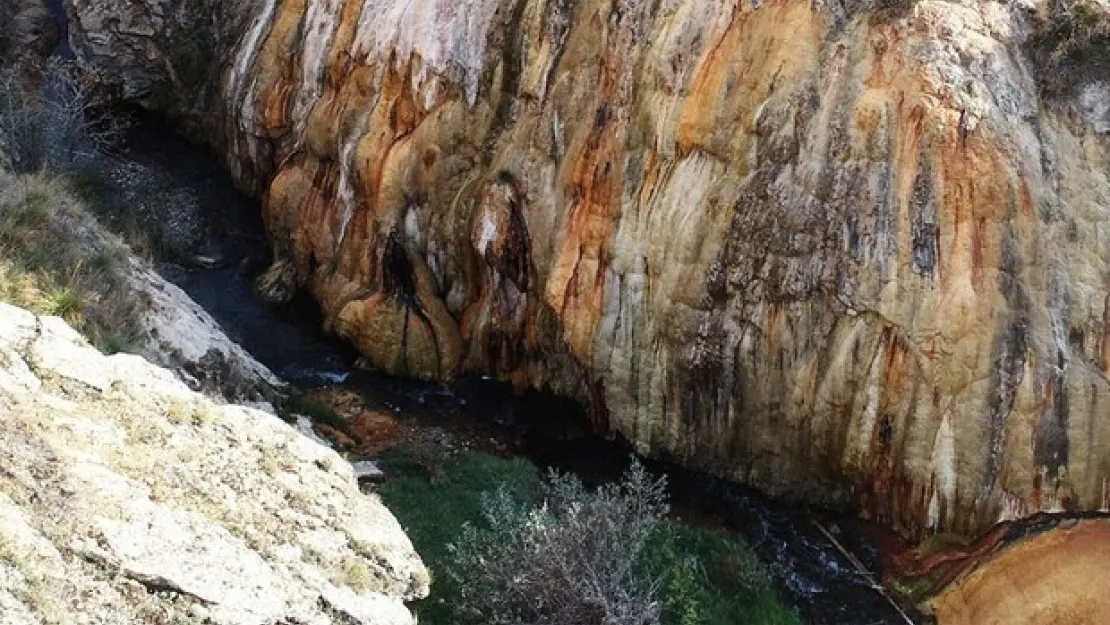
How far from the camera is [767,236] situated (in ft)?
42.4

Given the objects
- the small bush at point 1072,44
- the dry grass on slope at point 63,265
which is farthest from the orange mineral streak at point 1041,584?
the dry grass on slope at point 63,265

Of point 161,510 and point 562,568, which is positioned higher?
point 161,510

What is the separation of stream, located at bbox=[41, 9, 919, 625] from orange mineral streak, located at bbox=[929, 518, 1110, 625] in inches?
31.7

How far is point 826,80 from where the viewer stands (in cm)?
1280

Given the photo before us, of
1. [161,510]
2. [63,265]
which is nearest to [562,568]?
[161,510]

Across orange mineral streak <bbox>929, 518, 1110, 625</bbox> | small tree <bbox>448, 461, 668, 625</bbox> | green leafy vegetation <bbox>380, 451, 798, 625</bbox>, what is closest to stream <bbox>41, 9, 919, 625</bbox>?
green leafy vegetation <bbox>380, 451, 798, 625</bbox>

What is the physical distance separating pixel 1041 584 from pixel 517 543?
5593 mm

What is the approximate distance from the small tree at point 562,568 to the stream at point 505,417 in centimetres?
226

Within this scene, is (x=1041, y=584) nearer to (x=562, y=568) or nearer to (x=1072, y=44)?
(x=562, y=568)

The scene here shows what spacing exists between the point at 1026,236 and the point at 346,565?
27.4 feet

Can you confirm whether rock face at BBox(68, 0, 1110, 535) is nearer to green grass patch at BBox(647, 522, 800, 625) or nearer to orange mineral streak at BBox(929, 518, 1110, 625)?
orange mineral streak at BBox(929, 518, 1110, 625)

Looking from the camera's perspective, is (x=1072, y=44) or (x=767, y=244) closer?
(x=1072, y=44)

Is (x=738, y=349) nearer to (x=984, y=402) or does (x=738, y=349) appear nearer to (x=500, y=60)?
(x=984, y=402)

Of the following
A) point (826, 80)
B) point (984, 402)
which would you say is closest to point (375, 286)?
point (826, 80)
